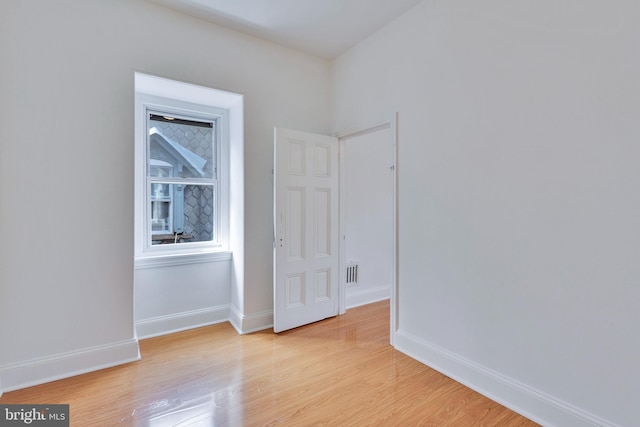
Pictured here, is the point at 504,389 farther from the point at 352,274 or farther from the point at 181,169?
the point at 181,169

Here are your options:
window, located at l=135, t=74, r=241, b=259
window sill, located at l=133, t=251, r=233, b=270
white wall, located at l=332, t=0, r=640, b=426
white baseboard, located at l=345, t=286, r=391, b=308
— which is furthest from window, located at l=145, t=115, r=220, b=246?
white wall, located at l=332, t=0, r=640, b=426

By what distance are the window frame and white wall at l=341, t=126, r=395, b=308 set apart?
1435 millimetres

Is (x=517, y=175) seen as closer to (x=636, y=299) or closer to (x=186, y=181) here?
(x=636, y=299)

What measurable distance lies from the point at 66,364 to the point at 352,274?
2822 mm

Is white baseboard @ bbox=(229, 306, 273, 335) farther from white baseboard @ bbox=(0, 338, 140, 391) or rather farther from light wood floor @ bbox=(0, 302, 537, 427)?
white baseboard @ bbox=(0, 338, 140, 391)

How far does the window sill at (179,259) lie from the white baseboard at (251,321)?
0.61 metres

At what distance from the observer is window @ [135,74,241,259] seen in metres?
3.01

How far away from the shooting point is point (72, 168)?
2.24m

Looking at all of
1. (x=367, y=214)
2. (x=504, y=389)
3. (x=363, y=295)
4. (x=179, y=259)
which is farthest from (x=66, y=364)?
(x=367, y=214)

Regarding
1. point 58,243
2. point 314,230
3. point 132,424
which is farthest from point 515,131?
point 58,243

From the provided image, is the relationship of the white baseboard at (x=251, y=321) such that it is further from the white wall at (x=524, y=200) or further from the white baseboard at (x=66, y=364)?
the white wall at (x=524, y=200)

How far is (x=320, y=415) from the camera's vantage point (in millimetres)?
1825

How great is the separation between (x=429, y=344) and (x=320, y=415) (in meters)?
1.10

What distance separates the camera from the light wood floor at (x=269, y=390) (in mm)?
1802
